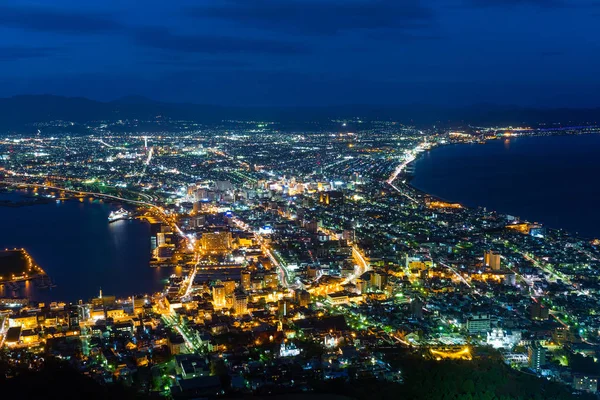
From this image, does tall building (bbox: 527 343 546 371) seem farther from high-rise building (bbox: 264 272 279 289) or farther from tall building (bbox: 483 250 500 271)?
high-rise building (bbox: 264 272 279 289)

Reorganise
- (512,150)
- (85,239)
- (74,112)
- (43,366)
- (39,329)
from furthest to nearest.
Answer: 1. (74,112)
2. (512,150)
3. (85,239)
4. (39,329)
5. (43,366)

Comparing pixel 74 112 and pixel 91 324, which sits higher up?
pixel 74 112

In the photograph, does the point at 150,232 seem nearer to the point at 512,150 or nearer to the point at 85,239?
the point at 85,239

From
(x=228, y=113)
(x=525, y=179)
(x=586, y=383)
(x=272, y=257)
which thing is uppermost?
(x=228, y=113)

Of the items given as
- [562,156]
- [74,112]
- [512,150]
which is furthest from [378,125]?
[74,112]

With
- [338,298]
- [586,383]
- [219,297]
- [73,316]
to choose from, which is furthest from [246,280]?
[586,383]

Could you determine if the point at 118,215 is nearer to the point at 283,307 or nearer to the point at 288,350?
the point at 283,307
